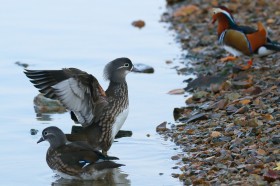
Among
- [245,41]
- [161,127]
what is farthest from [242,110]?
[245,41]

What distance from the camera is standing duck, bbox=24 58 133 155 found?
8.29 meters

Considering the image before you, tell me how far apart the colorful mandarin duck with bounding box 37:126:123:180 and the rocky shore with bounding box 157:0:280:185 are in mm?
734

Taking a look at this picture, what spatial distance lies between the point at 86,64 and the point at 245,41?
2500 millimetres

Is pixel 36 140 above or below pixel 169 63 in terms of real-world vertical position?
below

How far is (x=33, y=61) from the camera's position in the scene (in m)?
12.5

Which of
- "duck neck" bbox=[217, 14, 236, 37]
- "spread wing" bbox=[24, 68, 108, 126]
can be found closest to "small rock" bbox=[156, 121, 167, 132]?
"spread wing" bbox=[24, 68, 108, 126]

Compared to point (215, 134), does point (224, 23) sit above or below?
above

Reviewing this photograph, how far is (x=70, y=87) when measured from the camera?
8.31 metres

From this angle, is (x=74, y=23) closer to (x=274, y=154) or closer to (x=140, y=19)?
(x=140, y=19)

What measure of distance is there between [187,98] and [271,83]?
115cm

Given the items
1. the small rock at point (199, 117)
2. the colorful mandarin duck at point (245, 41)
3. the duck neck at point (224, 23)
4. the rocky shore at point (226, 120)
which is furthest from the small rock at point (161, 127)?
the duck neck at point (224, 23)

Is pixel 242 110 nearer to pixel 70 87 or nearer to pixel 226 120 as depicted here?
pixel 226 120

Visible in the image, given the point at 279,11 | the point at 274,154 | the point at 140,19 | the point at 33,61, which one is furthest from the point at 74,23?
the point at 274,154

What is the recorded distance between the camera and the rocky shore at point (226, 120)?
7422 mm
